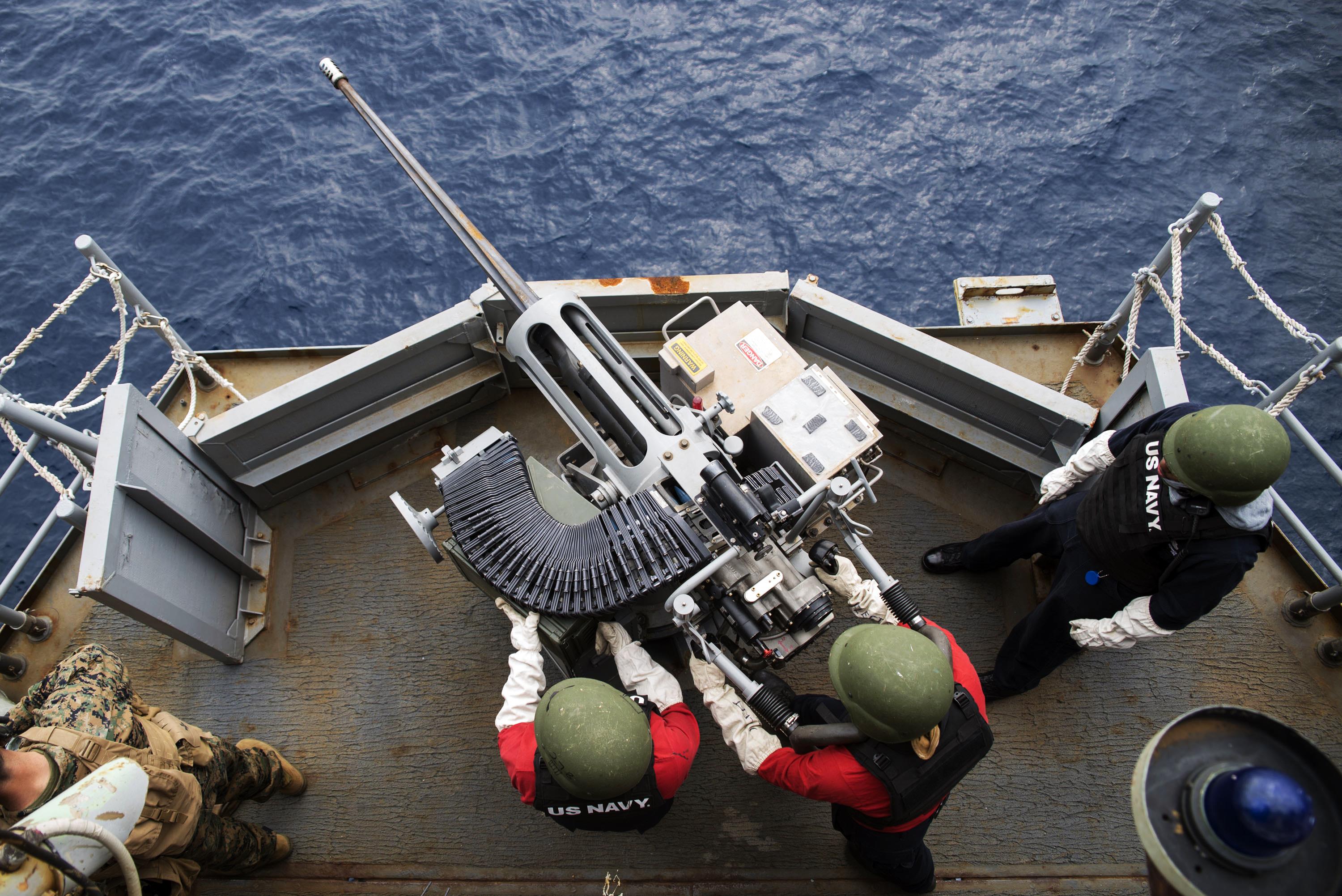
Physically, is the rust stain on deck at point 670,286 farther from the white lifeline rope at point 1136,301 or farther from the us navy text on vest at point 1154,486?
the us navy text on vest at point 1154,486

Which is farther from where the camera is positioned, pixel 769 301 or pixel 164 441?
pixel 769 301

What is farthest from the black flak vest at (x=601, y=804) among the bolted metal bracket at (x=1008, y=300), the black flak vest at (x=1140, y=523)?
the bolted metal bracket at (x=1008, y=300)

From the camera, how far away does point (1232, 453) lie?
3.06 m

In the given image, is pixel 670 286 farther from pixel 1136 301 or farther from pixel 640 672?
pixel 1136 301

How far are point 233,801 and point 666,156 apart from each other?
20.6ft

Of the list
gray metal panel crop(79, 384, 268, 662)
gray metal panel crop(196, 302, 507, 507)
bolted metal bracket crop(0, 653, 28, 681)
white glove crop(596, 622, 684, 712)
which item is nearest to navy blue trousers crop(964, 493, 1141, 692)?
white glove crop(596, 622, 684, 712)

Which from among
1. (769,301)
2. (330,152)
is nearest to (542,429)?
(769,301)

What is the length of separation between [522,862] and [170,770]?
64.5 inches

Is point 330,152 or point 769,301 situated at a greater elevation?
point 330,152

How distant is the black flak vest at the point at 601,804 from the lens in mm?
3281

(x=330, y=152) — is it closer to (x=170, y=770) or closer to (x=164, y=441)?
(x=164, y=441)

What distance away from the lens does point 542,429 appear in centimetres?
532

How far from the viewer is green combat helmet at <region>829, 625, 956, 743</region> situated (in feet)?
9.75

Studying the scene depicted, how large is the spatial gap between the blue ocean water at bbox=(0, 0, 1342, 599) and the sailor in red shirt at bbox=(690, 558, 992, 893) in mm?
4504
